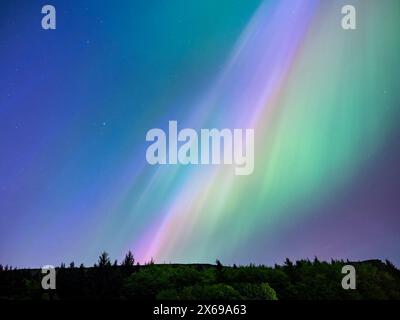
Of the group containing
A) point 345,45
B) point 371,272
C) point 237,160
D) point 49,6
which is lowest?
point 371,272

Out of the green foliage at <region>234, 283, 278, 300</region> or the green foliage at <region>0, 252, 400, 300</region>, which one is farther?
the green foliage at <region>234, 283, 278, 300</region>

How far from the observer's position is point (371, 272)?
31.1ft

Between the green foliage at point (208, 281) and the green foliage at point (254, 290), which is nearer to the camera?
the green foliage at point (208, 281)

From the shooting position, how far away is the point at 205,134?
903 cm

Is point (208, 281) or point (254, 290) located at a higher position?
point (208, 281)
